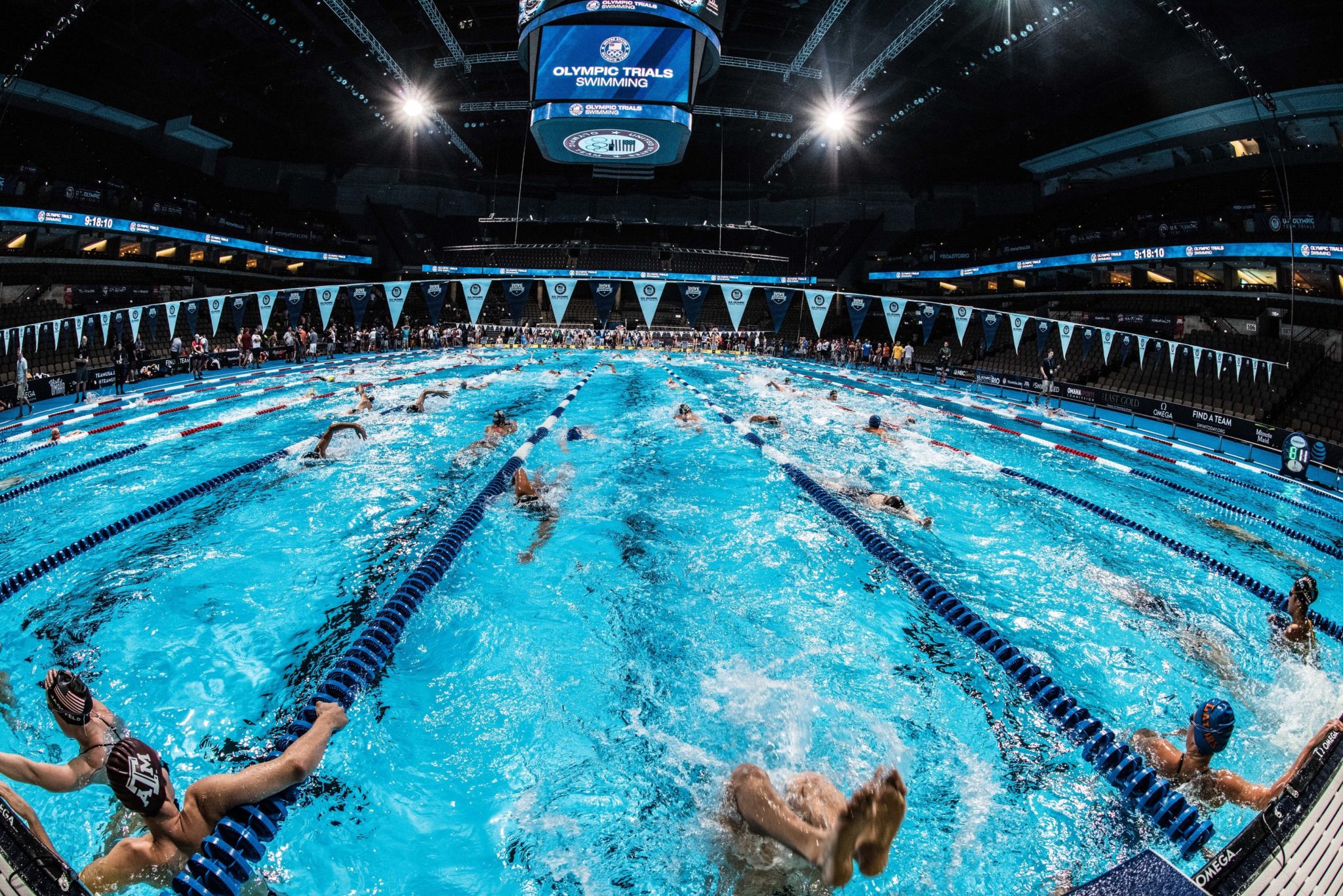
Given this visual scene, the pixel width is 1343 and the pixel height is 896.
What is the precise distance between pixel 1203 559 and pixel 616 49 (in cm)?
1575

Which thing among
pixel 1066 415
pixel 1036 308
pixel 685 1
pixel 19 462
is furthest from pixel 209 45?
pixel 1036 308

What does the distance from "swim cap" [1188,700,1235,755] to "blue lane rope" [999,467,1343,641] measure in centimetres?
284

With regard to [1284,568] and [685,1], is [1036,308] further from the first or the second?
[1284,568]

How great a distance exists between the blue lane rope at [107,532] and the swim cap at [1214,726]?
7901mm

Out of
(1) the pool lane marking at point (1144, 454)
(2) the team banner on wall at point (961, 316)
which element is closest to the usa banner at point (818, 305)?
(1) the pool lane marking at point (1144, 454)

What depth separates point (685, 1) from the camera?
13852 millimetres

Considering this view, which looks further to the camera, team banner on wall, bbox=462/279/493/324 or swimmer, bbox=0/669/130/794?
team banner on wall, bbox=462/279/493/324

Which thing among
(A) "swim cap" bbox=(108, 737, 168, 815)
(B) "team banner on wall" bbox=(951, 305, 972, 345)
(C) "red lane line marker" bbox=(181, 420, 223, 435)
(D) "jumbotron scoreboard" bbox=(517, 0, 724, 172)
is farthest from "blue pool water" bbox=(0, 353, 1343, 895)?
(D) "jumbotron scoreboard" bbox=(517, 0, 724, 172)

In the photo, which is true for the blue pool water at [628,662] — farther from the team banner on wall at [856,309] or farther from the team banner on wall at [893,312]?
the team banner on wall at [893,312]

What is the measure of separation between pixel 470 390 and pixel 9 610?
→ 36.5 feet

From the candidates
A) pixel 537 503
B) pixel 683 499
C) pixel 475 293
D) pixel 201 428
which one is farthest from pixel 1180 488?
pixel 475 293

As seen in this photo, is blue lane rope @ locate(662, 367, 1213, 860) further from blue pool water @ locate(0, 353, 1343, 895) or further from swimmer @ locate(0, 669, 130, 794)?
swimmer @ locate(0, 669, 130, 794)

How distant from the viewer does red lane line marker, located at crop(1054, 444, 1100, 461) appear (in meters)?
10.4

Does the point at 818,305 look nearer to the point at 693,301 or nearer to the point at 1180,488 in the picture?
the point at 693,301
